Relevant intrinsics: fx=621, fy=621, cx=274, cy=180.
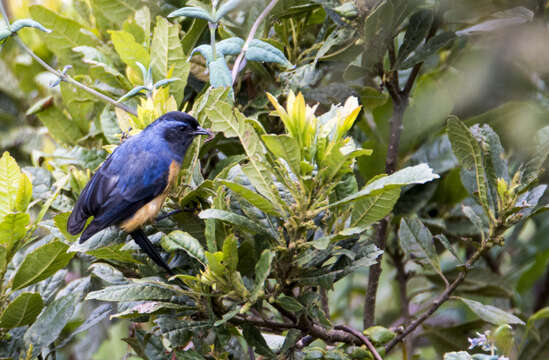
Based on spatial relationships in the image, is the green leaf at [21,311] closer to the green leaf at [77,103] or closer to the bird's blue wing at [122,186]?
the bird's blue wing at [122,186]

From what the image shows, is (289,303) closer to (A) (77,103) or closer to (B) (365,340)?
(B) (365,340)

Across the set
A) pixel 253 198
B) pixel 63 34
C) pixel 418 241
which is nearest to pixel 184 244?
pixel 253 198

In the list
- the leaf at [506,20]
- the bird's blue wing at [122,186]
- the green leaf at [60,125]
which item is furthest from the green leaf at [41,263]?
the leaf at [506,20]

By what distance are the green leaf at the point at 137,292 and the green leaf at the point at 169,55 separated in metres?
0.73

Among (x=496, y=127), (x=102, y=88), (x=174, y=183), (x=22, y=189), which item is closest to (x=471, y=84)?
(x=496, y=127)

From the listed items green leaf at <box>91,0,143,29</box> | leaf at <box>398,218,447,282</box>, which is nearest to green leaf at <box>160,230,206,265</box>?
leaf at <box>398,218,447,282</box>

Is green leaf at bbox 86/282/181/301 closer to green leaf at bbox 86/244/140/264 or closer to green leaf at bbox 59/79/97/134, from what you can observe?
green leaf at bbox 86/244/140/264

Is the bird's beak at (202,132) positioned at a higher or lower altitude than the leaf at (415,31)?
lower

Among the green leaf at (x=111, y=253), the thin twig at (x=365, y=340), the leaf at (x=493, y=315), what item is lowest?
the leaf at (x=493, y=315)

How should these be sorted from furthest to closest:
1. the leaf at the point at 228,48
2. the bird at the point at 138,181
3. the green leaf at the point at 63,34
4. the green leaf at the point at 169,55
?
the green leaf at the point at 63,34, the green leaf at the point at 169,55, the bird at the point at 138,181, the leaf at the point at 228,48

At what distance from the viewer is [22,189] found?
2080 mm

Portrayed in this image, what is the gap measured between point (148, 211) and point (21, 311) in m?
0.55

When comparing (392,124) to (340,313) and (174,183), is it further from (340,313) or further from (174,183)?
(340,313)

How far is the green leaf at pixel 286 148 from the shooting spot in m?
1.55
